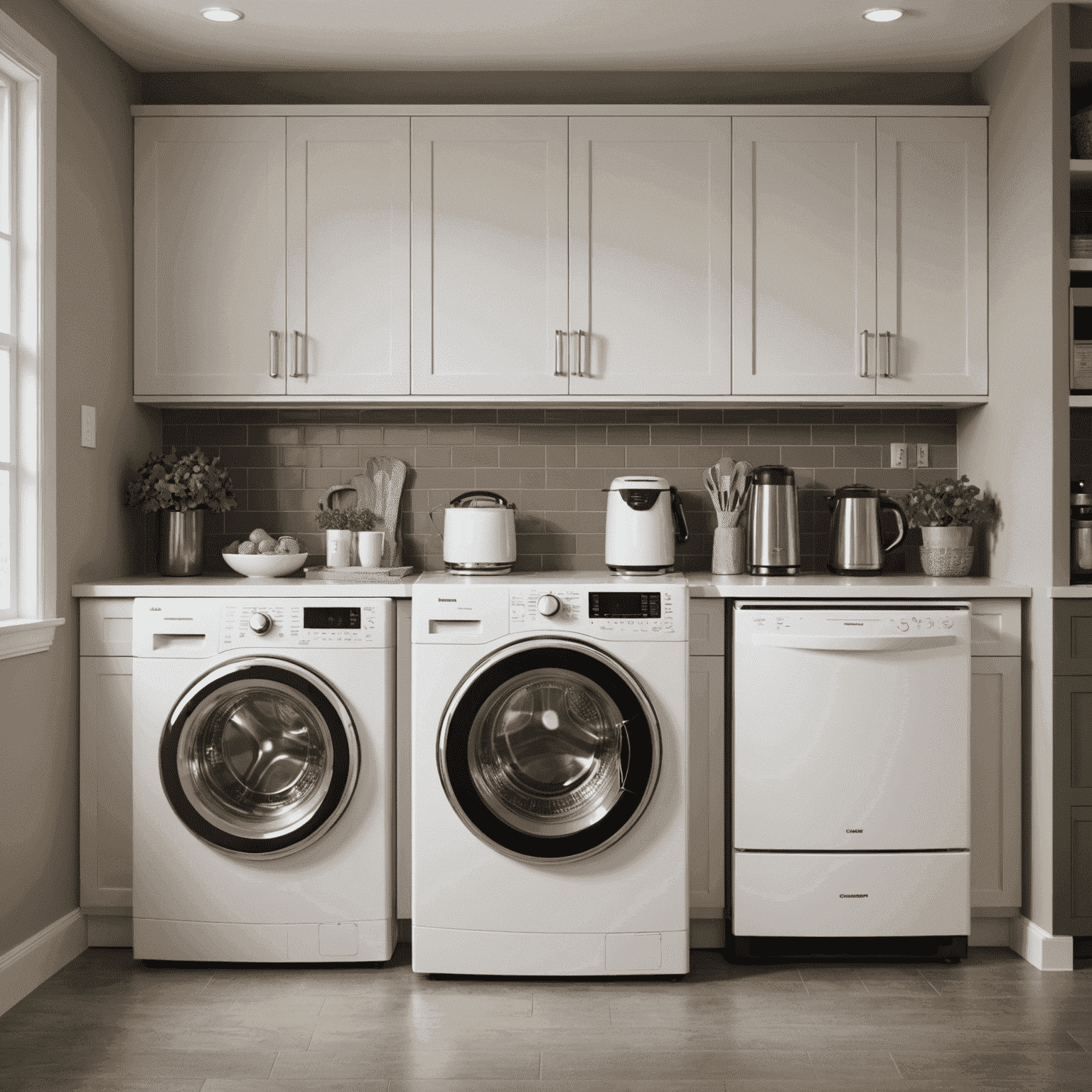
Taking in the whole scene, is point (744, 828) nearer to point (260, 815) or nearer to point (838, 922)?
point (838, 922)

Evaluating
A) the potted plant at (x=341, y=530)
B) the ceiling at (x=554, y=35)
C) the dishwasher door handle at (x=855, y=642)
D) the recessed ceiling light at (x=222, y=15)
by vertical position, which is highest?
the ceiling at (x=554, y=35)

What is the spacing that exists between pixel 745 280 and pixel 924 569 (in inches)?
40.7

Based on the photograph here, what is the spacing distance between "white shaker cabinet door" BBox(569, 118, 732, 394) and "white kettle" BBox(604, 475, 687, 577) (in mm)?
395

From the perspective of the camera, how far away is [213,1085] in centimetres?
221

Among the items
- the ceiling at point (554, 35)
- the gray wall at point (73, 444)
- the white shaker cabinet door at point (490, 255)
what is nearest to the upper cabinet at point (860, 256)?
the ceiling at point (554, 35)

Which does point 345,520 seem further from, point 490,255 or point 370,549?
point 490,255

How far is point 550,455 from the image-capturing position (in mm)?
3490

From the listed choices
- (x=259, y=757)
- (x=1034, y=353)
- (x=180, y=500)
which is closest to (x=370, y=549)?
(x=180, y=500)

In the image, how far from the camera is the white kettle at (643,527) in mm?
3059

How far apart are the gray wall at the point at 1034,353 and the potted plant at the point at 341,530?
1.93 metres

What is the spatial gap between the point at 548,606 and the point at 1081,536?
145 cm

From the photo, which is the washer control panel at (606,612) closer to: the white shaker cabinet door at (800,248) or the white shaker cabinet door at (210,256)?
the white shaker cabinet door at (800,248)

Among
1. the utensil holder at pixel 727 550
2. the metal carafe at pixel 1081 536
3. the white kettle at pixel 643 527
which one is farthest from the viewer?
the utensil holder at pixel 727 550

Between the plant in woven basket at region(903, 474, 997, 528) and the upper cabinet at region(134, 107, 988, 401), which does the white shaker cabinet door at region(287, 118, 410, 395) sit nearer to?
the upper cabinet at region(134, 107, 988, 401)
